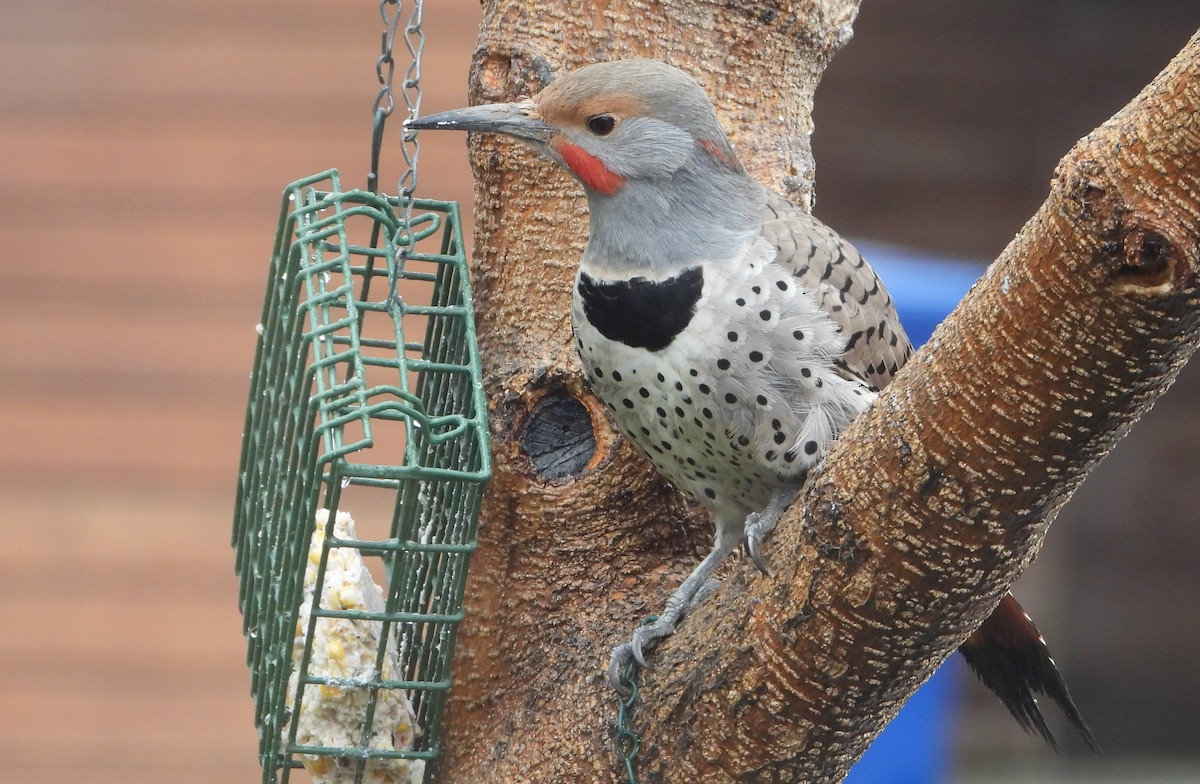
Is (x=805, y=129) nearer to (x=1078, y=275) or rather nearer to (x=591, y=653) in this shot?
(x=591, y=653)

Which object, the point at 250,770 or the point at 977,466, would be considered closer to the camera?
the point at 977,466

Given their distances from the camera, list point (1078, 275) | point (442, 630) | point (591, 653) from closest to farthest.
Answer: point (1078, 275) → point (591, 653) → point (442, 630)

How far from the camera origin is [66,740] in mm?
5191

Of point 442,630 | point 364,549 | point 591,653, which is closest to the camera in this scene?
point 364,549

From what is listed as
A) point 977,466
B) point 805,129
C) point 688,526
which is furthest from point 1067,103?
point 977,466

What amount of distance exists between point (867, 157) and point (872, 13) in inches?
21.6

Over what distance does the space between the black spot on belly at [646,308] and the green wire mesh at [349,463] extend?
0.22 m

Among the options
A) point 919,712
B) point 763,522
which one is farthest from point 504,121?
point 919,712

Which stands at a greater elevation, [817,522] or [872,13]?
[872,13]

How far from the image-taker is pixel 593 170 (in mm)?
2604

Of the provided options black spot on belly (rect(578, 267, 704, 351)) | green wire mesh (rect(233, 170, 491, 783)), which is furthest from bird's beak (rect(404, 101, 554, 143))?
black spot on belly (rect(578, 267, 704, 351))

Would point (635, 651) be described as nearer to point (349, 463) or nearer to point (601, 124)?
point (349, 463)

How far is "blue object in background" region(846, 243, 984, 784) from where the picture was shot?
341cm

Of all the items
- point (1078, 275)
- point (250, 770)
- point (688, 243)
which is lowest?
point (250, 770)
